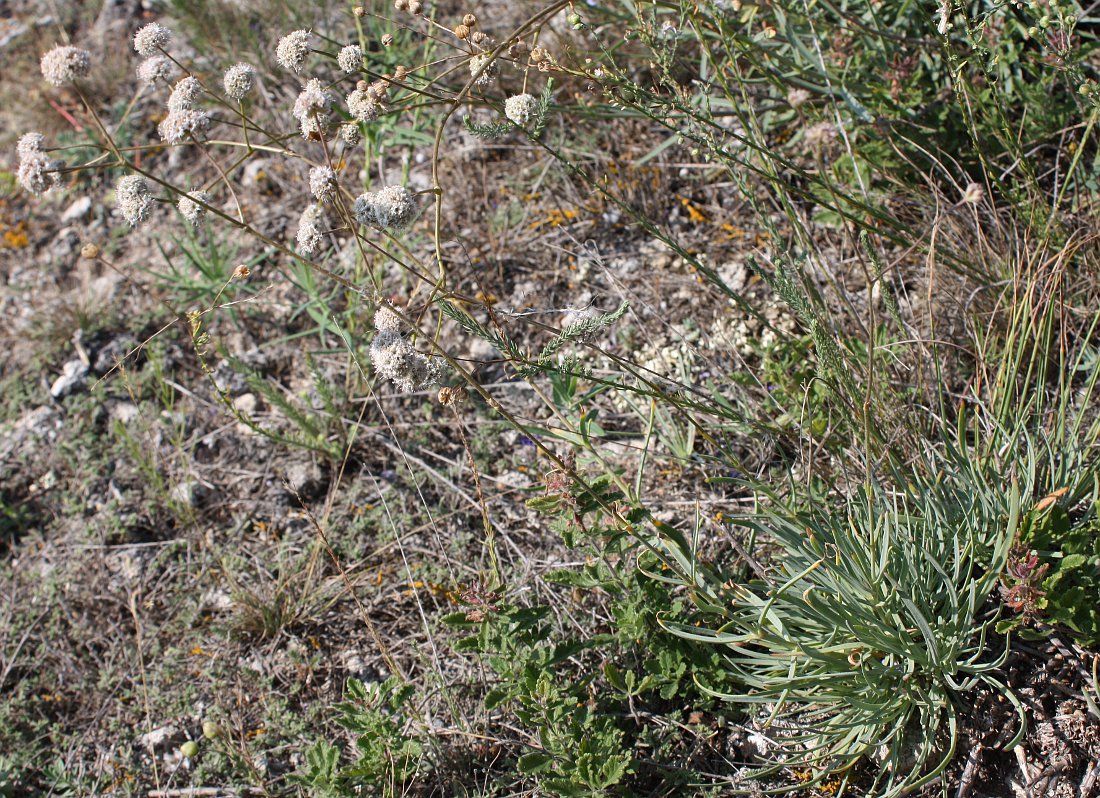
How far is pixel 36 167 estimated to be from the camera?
1.88 m

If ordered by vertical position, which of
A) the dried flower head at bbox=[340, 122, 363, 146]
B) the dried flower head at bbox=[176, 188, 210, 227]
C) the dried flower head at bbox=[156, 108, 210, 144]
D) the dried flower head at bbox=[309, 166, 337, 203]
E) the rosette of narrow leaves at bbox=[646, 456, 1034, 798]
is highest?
the dried flower head at bbox=[156, 108, 210, 144]

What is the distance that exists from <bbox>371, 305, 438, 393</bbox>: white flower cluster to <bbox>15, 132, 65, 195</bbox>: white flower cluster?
33.0 inches

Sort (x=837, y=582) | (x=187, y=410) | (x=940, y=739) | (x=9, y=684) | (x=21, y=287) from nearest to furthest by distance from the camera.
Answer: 1. (x=837, y=582)
2. (x=940, y=739)
3. (x=9, y=684)
4. (x=187, y=410)
5. (x=21, y=287)

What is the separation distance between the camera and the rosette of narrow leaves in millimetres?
1875

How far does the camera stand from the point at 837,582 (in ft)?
6.22

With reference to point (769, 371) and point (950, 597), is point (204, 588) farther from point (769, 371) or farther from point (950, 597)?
point (950, 597)

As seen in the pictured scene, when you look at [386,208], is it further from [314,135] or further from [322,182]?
[314,135]

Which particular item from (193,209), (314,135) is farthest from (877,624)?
(193,209)

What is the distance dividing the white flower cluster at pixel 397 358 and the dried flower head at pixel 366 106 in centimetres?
42

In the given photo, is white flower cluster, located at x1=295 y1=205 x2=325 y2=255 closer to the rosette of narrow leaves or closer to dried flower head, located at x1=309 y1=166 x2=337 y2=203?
dried flower head, located at x1=309 y1=166 x2=337 y2=203

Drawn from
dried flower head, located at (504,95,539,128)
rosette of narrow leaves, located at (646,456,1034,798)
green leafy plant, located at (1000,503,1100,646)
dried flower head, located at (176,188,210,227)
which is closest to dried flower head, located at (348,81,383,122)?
dried flower head, located at (504,95,539,128)

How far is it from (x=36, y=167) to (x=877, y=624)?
83.7 inches

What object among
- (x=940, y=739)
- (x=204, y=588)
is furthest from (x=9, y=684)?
(x=940, y=739)

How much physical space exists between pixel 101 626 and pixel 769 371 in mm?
2439
